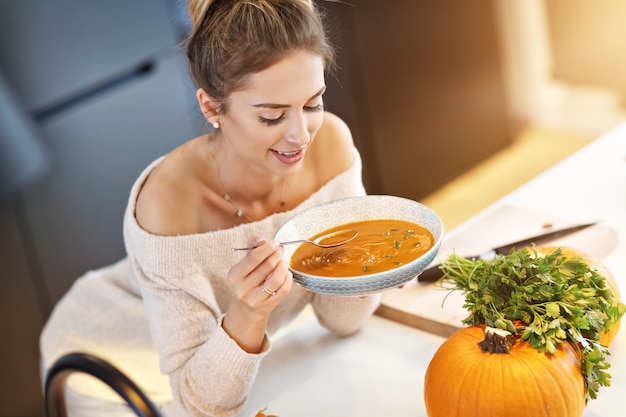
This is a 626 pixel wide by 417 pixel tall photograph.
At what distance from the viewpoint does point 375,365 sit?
54.4 inches

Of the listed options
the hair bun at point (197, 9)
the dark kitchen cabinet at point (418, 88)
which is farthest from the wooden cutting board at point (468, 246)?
the dark kitchen cabinet at point (418, 88)

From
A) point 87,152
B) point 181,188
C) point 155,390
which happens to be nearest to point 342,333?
point 181,188

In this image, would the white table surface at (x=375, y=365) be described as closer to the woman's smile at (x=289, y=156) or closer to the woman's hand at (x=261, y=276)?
the woman's hand at (x=261, y=276)

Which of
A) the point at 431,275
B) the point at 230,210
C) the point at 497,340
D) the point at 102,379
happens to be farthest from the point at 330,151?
the point at 102,379

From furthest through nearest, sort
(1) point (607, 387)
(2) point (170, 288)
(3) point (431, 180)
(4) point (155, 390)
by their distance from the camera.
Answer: (3) point (431, 180)
(4) point (155, 390)
(2) point (170, 288)
(1) point (607, 387)

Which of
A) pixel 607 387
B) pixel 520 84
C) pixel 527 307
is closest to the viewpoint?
pixel 527 307

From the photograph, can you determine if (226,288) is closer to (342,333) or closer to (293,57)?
(342,333)

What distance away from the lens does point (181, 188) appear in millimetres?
1568

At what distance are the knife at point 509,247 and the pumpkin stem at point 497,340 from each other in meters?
0.40

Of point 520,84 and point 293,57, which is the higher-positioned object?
point 293,57

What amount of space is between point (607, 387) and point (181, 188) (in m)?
0.81

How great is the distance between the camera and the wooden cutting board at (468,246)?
4.69ft

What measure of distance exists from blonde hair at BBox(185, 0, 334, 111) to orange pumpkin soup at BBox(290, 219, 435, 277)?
283 millimetres

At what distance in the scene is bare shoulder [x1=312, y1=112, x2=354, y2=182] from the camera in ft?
5.55
